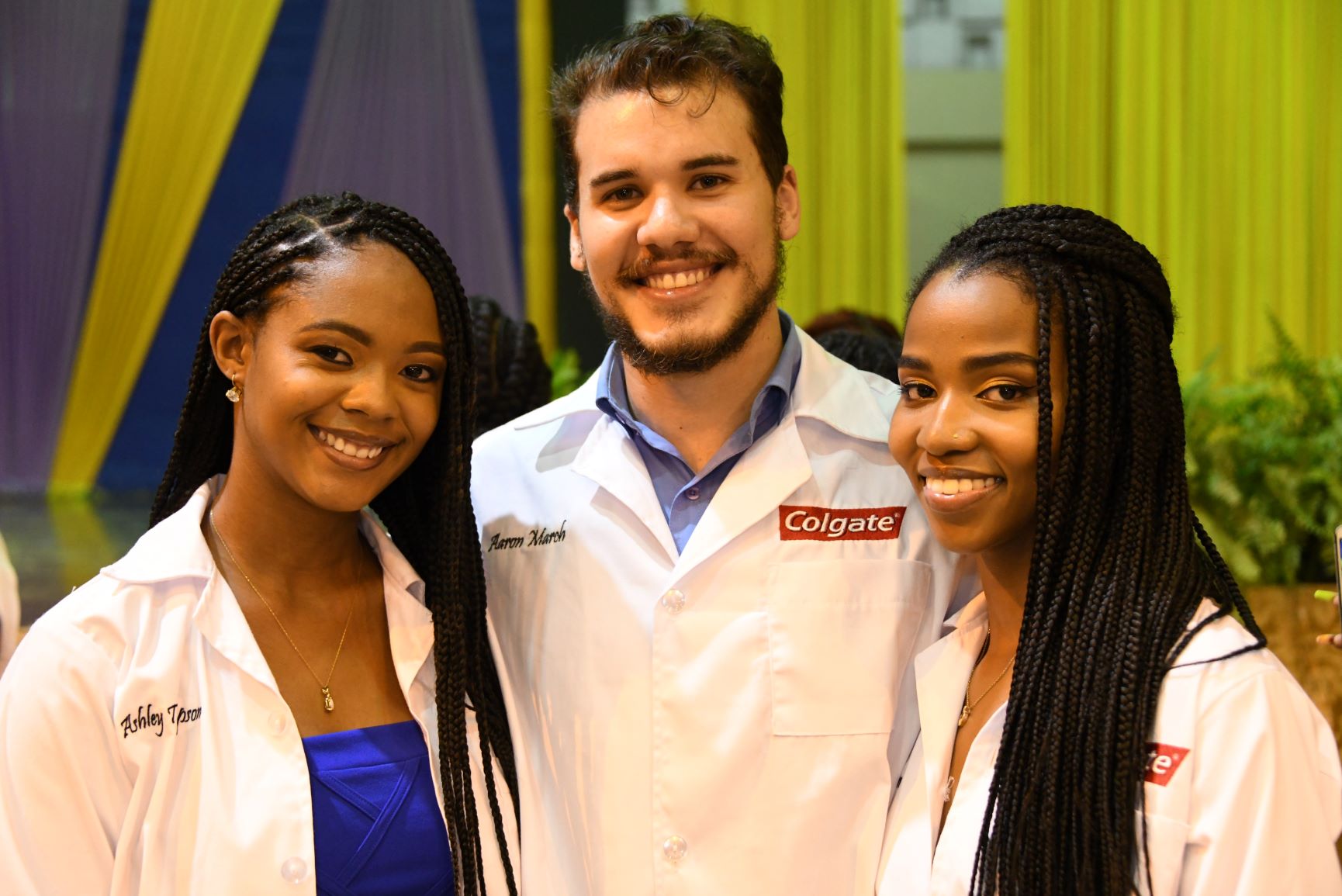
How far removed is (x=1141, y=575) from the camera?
4.56 ft

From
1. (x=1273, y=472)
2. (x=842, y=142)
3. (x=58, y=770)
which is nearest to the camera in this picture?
(x=58, y=770)

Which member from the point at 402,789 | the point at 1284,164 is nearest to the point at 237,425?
the point at 402,789

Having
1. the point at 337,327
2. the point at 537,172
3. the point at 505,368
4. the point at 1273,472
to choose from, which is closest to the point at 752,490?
the point at 337,327

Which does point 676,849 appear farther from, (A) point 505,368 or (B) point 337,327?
(A) point 505,368

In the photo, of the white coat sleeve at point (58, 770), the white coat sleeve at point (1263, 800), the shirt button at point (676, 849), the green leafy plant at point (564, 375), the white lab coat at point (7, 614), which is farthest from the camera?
the green leafy plant at point (564, 375)

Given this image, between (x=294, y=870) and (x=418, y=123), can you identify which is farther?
(x=418, y=123)

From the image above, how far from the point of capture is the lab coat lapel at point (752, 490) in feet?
5.84

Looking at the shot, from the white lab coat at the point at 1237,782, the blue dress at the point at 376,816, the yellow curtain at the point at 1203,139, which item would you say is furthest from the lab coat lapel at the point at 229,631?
the yellow curtain at the point at 1203,139

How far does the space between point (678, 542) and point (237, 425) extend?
24.8 inches

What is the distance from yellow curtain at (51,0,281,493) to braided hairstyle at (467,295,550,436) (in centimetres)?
354

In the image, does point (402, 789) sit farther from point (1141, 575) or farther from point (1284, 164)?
point (1284, 164)

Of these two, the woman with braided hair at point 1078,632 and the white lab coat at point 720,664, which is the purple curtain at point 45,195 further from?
the woman with braided hair at point 1078,632

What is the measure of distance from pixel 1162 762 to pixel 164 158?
585cm

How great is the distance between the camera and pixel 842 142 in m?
5.99
